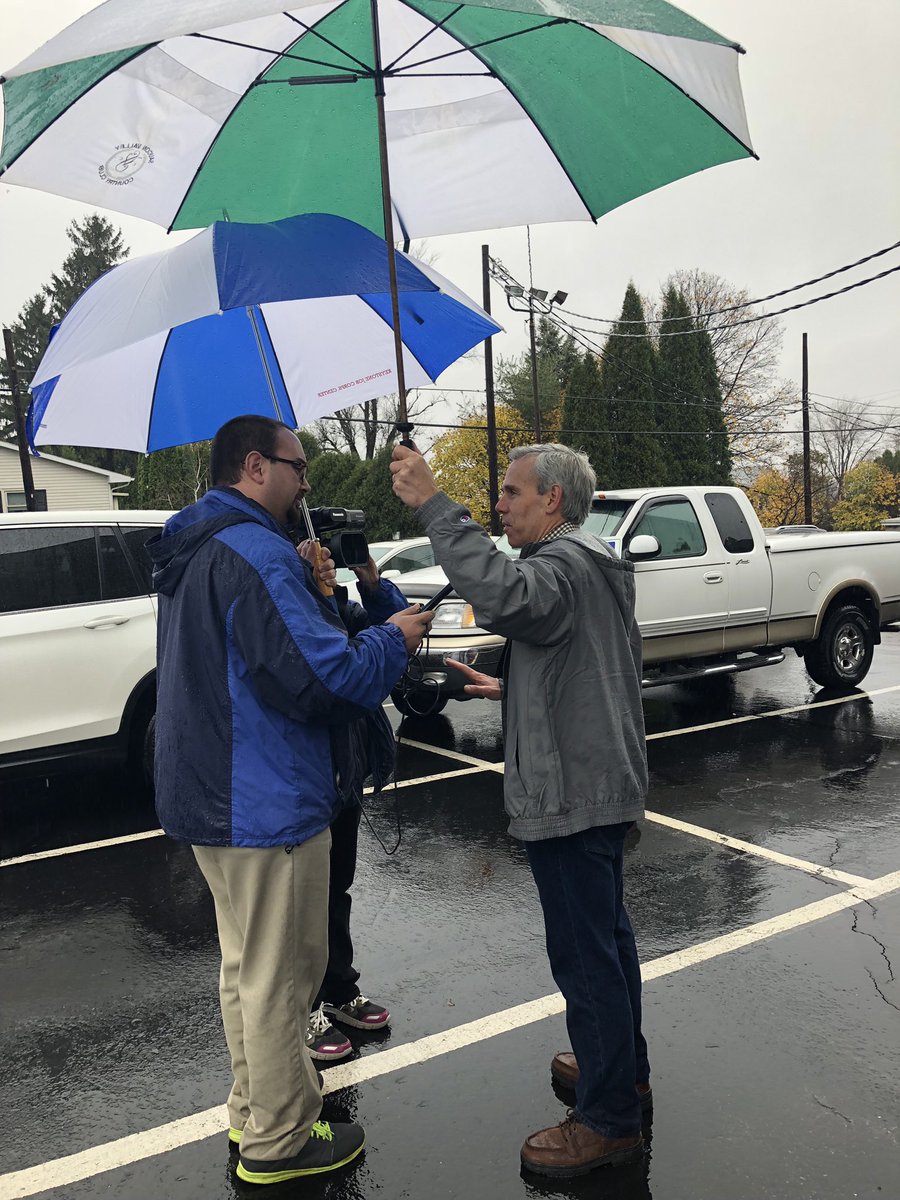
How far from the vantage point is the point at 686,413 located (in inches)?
1651

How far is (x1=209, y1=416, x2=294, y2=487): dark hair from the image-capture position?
2.66 m

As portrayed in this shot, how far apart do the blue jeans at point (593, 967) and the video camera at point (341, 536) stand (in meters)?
1.00

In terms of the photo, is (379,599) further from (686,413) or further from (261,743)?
(686,413)

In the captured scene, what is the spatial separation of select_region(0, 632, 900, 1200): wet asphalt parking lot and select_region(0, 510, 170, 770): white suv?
1.98 ft

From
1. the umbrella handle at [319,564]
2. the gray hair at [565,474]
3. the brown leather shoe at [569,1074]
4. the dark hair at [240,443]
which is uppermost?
the dark hair at [240,443]

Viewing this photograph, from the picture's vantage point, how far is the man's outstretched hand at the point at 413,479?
8.77 ft

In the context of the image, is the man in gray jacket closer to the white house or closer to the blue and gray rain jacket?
the blue and gray rain jacket

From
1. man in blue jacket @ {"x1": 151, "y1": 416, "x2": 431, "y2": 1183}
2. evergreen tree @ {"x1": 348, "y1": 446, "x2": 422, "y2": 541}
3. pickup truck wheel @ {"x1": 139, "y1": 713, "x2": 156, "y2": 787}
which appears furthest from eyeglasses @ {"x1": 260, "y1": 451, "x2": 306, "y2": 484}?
evergreen tree @ {"x1": 348, "y1": 446, "x2": 422, "y2": 541}

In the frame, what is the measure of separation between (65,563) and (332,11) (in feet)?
11.7

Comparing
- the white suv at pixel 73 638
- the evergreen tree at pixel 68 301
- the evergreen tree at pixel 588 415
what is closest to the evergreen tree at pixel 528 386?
the evergreen tree at pixel 588 415

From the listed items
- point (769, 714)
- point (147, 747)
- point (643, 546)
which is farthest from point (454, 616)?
point (769, 714)

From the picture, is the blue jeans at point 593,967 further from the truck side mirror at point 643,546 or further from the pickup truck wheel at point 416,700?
the truck side mirror at point 643,546

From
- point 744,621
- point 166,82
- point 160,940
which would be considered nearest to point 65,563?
point 160,940

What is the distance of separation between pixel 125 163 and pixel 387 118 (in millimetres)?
1094
